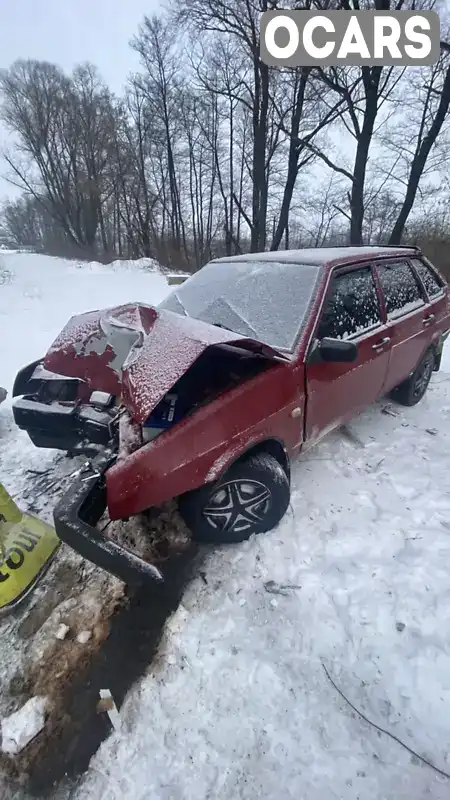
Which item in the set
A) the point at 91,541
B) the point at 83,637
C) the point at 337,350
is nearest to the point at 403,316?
the point at 337,350

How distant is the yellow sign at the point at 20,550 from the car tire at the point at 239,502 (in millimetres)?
903

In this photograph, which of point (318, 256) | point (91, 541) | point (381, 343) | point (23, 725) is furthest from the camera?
point (381, 343)

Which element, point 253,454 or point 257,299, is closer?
point 253,454

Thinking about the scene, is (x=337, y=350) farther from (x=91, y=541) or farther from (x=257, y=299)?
(x=91, y=541)

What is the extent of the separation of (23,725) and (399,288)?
400 centimetres

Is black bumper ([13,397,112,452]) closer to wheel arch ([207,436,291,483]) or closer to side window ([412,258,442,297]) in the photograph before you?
wheel arch ([207,436,291,483])

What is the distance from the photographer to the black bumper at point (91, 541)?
176cm

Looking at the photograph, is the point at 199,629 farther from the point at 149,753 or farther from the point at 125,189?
the point at 125,189

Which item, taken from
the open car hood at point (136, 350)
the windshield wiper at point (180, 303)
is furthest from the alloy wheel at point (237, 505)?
the windshield wiper at point (180, 303)

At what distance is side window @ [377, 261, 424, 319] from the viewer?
333 centimetres

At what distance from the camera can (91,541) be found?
1.76 meters

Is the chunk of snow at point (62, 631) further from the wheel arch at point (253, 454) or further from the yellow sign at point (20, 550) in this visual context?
the wheel arch at point (253, 454)

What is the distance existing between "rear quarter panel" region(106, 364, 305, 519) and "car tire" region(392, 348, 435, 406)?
2.25m
